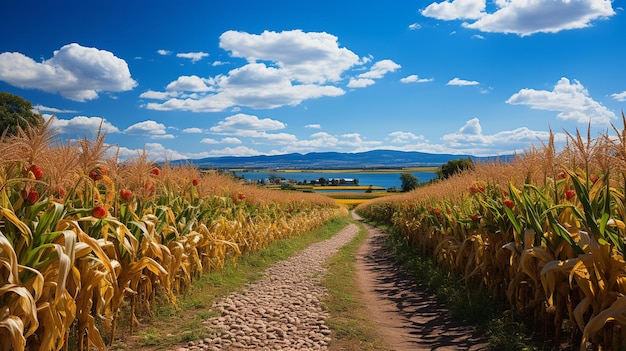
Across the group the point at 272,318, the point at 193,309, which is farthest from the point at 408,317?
the point at 193,309

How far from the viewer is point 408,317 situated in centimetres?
627

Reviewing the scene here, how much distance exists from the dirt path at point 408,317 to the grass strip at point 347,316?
0.16 metres

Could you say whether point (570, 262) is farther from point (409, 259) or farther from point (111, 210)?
point (409, 259)

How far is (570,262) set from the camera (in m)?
3.79

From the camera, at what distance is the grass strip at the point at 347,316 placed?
5.01 m

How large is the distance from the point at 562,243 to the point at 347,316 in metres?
2.94

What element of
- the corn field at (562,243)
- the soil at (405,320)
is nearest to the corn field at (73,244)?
the soil at (405,320)

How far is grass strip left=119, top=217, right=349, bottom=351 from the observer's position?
4.89m

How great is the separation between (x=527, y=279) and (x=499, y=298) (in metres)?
0.99

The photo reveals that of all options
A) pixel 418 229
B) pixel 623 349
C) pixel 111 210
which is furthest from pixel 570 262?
pixel 418 229

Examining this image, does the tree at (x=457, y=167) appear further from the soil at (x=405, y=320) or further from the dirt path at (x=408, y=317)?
the soil at (x=405, y=320)

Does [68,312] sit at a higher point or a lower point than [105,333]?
higher

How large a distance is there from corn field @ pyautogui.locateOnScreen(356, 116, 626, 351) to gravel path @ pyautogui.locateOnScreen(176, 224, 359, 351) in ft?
7.84

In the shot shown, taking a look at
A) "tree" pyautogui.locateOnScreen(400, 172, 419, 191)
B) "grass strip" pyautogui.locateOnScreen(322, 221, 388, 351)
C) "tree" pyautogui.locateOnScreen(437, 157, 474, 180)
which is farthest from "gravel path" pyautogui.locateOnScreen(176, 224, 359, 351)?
"tree" pyautogui.locateOnScreen(400, 172, 419, 191)
